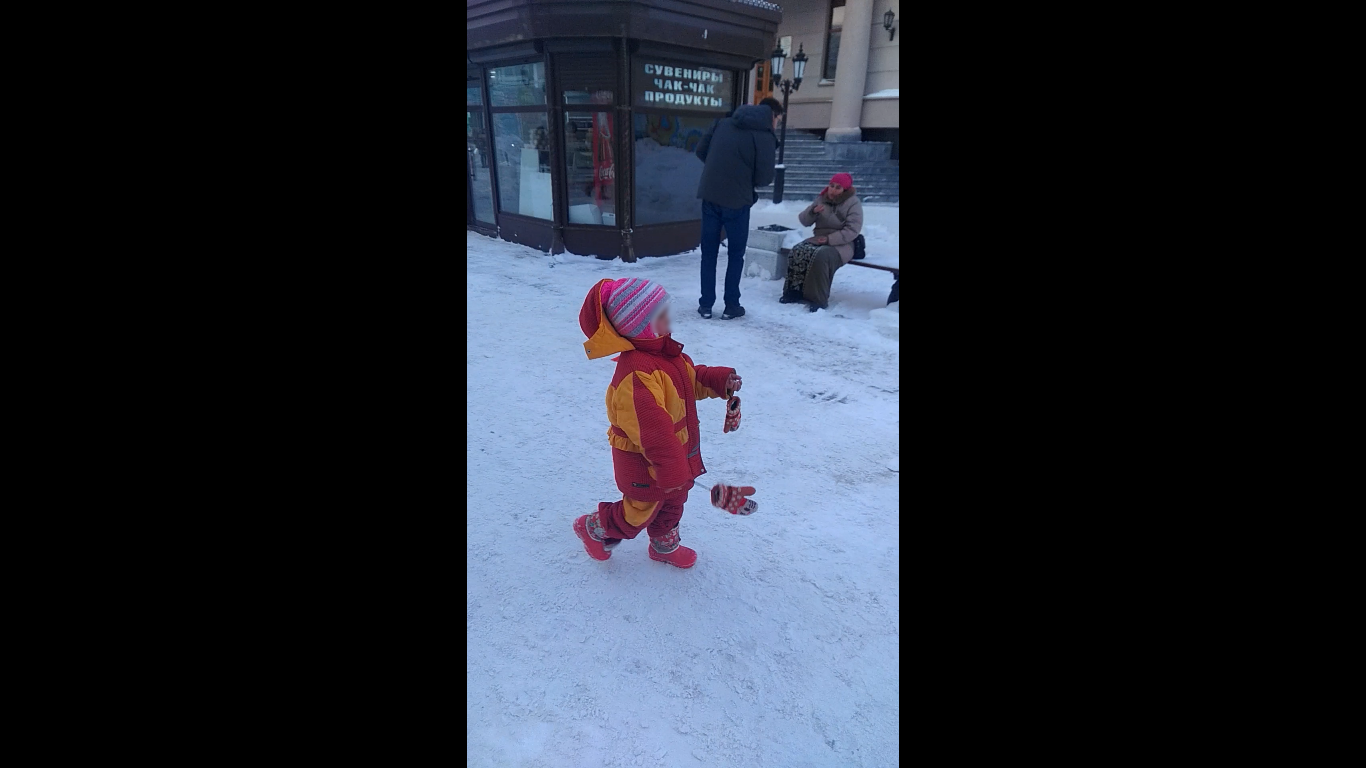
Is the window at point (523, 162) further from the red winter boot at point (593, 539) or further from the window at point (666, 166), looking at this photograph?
the red winter boot at point (593, 539)

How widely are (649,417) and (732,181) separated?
385 cm

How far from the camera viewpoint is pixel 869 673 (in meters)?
2.16

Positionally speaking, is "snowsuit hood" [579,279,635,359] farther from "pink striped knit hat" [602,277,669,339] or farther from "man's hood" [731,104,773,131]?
"man's hood" [731,104,773,131]

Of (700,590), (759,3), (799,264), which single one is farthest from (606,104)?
(700,590)

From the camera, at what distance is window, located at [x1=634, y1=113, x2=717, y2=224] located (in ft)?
24.8

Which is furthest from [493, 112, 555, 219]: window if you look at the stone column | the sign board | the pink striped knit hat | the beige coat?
the stone column

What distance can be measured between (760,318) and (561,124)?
339 centimetres

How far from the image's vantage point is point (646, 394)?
223 centimetres

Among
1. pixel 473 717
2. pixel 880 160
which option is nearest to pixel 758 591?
pixel 473 717

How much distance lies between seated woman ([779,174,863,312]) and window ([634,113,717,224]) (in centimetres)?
204

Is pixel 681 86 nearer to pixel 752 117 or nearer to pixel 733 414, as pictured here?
pixel 752 117

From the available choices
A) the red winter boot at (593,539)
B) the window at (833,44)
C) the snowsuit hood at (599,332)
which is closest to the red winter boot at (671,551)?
the red winter boot at (593,539)

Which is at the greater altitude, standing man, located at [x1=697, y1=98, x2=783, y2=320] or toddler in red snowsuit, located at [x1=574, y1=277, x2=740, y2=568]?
standing man, located at [x1=697, y1=98, x2=783, y2=320]

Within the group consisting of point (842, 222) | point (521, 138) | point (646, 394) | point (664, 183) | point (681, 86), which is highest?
point (681, 86)
